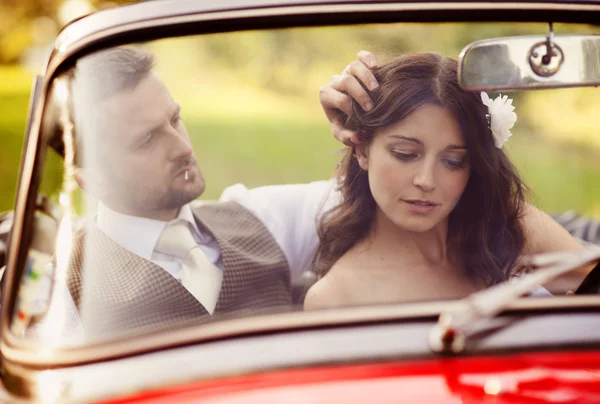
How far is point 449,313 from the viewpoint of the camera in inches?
57.9

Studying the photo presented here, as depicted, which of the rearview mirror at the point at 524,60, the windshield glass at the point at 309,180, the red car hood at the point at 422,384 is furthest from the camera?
the windshield glass at the point at 309,180

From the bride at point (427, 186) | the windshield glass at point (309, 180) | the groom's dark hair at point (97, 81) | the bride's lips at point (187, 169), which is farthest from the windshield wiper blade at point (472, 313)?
the groom's dark hair at point (97, 81)

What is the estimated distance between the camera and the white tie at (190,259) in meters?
1.83

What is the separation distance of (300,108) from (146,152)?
46 cm

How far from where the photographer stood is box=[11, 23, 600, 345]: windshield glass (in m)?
1.74

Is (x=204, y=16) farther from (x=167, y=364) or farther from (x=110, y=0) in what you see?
(x=110, y=0)

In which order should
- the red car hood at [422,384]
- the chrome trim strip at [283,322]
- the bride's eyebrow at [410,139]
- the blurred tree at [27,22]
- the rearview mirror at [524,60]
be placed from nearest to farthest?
the red car hood at [422,384]
the chrome trim strip at [283,322]
the rearview mirror at [524,60]
the bride's eyebrow at [410,139]
the blurred tree at [27,22]

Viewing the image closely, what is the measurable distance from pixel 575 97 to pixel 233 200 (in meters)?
0.93

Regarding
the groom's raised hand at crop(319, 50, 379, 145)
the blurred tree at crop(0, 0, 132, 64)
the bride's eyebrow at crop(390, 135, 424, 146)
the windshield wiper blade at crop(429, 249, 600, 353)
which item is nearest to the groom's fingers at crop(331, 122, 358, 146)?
the groom's raised hand at crop(319, 50, 379, 145)

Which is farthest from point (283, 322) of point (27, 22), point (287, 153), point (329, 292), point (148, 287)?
point (27, 22)

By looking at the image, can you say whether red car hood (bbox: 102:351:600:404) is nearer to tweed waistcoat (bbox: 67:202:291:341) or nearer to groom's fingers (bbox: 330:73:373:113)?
tweed waistcoat (bbox: 67:202:291:341)

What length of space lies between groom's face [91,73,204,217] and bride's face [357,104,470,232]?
438 millimetres

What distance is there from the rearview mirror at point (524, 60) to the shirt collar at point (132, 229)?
77 cm

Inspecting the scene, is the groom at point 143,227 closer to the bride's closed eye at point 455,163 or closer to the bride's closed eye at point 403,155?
the bride's closed eye at point 403,155
